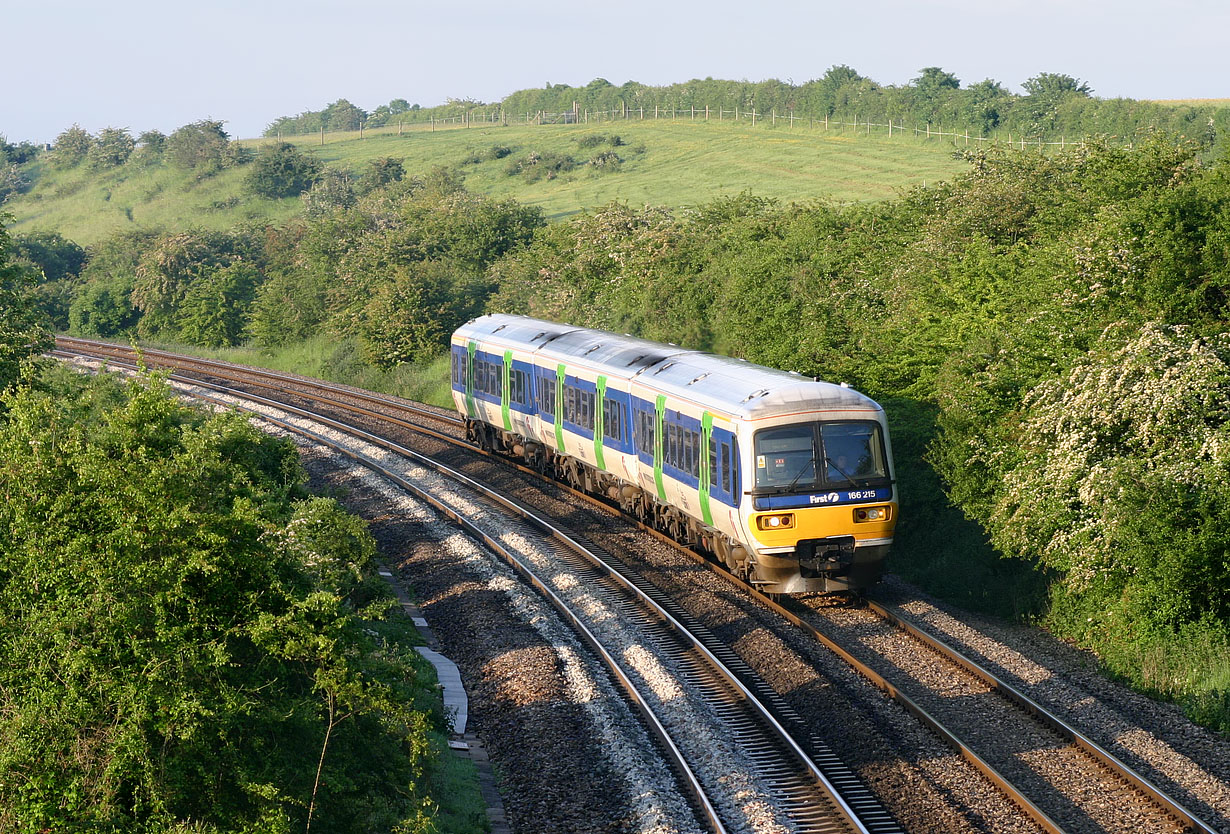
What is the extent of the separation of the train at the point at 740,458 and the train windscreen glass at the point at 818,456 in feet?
0.05

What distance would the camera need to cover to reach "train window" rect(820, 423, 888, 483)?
714 inches

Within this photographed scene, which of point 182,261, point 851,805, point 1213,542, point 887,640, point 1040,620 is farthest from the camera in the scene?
point 182,261

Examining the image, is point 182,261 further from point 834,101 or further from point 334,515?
point 834,101

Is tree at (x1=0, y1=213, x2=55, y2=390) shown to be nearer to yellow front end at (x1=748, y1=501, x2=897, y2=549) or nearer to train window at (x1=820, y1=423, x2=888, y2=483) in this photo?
yellow front end at (x1=748, y1=501, x2=897, y2=549)

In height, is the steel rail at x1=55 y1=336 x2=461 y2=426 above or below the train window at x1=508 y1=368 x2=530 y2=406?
below

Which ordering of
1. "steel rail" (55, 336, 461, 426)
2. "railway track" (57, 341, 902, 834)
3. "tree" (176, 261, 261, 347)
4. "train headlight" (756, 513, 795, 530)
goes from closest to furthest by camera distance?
"railway track" (57, 341, 902, 834)
"train headlight" (756, 513, 795, 530)
"steel rail" (55, 336, 461, 426)
"tree" (176, 261, 261, 347)

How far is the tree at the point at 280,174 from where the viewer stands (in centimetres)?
9975

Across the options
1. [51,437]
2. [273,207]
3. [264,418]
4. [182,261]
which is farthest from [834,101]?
[51,437]

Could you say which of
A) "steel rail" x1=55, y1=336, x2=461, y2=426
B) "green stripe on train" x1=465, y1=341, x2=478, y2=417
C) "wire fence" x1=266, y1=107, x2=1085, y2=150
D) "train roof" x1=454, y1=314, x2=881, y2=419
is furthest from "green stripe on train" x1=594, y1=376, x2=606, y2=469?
"wire fence" x1=266, y1=107, x2=1085, y2=150

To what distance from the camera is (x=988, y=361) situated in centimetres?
2173

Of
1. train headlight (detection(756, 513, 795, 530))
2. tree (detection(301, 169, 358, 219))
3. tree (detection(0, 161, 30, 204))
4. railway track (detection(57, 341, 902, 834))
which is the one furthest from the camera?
tree (detection(0, 161, 30, 204))

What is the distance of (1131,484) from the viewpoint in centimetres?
1662

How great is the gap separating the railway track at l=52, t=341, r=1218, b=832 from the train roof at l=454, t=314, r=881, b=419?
304cm

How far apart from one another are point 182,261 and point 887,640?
57.5 metres
